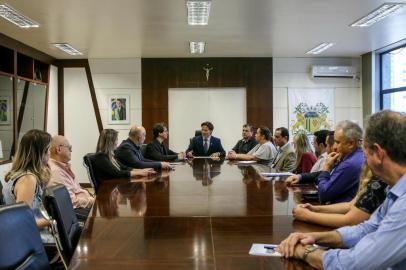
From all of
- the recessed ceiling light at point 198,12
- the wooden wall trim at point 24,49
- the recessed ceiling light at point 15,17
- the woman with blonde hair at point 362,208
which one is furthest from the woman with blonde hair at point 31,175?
the wooden wall trim at point 24,49

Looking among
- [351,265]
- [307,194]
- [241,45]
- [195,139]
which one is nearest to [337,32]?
[241,45]

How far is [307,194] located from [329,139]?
1216 millimetres

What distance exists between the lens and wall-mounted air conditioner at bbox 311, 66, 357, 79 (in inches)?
348

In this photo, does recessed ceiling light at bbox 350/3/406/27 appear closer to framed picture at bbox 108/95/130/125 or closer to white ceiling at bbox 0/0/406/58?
white ceiling at bbox 0/0/406/58

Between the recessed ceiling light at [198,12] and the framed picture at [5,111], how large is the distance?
329cm

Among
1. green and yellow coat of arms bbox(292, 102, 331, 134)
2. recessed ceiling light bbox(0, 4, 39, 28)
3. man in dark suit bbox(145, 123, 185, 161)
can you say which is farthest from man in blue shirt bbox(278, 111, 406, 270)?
green and yellow coat of arms bbox(292, 102, 331, 134)

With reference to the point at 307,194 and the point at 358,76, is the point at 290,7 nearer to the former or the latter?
the point at 307,194

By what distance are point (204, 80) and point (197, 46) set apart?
1457 mm

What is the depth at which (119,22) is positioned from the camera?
5.74 meters

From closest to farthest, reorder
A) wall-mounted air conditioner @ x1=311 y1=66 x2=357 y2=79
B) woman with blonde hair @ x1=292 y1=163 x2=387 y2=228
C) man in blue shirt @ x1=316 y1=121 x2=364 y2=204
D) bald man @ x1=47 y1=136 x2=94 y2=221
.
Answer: woman with blonde hair @ x1=292 y1=163 x2=387 y2=228
man in blue shirt @ x1=316 y1=121 x2=364 y2=204
bald man @ x1=47 y1=136 x2=94 y2=221
wall-mounted air conditioner @ x1=311 y1=66 x2=357 y2=79

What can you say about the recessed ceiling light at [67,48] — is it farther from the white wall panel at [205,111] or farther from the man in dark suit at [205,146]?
the man in dark suit at [205,146]

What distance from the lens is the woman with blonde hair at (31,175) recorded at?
8.84 feet

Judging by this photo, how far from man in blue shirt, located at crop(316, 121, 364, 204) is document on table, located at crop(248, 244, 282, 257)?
1.01 metres

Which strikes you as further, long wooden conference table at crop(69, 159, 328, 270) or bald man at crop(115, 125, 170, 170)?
bald man at crop(115, 125, 170, 170)
